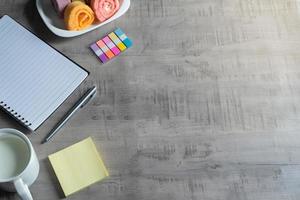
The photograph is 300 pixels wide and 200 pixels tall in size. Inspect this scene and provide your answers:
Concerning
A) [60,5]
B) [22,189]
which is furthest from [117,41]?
[22,189]

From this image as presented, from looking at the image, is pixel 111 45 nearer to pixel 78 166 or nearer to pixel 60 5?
pixel 60 5

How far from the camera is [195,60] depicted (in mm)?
838

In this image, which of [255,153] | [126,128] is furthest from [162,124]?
[255,153]

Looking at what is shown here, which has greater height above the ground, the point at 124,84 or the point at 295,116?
the point at 124,84

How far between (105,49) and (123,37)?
0.15ft

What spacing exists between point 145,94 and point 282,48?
0.30m

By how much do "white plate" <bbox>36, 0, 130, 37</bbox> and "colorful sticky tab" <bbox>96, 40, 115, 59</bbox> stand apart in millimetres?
32

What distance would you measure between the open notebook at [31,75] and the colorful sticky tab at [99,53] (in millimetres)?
45

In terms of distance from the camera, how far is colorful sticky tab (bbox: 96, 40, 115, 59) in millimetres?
827

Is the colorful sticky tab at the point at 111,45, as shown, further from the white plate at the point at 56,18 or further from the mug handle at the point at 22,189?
the mug handle at the point at 22,189

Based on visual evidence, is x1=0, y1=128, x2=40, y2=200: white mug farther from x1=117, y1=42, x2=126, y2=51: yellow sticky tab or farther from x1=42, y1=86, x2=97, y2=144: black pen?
x1=117, y1=42, x2=126, y2=51: yellow sticky tab

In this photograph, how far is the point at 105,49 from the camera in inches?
32.8

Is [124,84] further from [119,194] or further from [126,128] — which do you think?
[119,194]

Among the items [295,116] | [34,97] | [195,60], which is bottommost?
[295,116]
